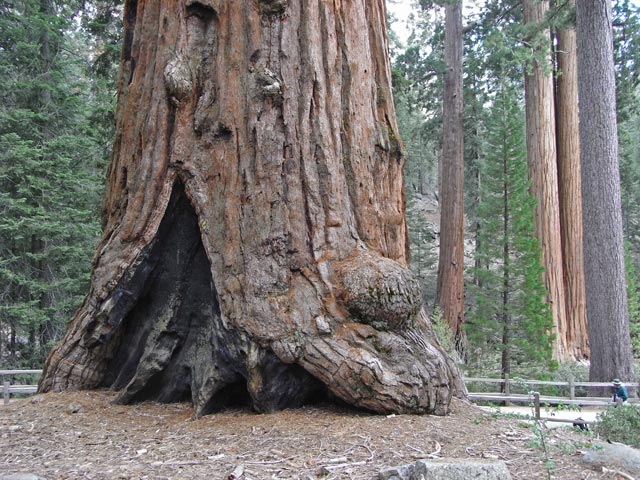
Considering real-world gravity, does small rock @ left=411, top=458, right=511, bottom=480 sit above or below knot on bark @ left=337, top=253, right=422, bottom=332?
below

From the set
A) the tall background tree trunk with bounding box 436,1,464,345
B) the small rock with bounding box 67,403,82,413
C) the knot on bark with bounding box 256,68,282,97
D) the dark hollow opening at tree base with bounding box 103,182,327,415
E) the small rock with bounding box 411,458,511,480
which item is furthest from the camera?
the tall background tree trunk with bounding box 436,1,464,345

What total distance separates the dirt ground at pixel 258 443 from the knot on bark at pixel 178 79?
2.69 metres

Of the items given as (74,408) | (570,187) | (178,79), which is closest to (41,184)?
(178,79)

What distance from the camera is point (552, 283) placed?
17.6 meters

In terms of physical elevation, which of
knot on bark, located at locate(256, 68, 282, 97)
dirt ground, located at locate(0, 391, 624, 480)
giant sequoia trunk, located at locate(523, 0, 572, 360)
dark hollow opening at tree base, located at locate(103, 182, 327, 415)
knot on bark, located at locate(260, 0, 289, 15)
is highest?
giant sequoia trunk, located at locate(523, 0, 572, 360)

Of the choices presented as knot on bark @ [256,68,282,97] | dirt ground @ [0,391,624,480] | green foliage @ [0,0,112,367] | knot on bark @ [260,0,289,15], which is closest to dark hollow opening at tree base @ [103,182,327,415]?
dirt ground @ [0,391,624,480]

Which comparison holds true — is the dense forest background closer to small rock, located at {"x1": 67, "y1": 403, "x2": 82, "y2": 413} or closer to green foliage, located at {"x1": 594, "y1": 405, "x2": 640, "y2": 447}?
green foliage, located at {"x1": 594, "y1": 405, "x2": 640, "y2": 447}

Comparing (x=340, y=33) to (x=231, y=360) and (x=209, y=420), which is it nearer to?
(x=231, y=360)

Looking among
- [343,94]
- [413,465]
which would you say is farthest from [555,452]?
[343,94]

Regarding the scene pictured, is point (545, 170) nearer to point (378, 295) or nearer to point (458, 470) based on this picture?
point (378, 295)

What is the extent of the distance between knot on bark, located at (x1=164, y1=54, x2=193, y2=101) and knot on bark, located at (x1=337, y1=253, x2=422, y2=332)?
208 centimetres

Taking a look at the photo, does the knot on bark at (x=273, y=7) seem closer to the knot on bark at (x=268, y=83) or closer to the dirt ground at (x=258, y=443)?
the knot on bark at (x=268, y=83)

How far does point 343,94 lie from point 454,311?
13450 millimetres

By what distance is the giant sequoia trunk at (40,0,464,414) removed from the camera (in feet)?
14.0
